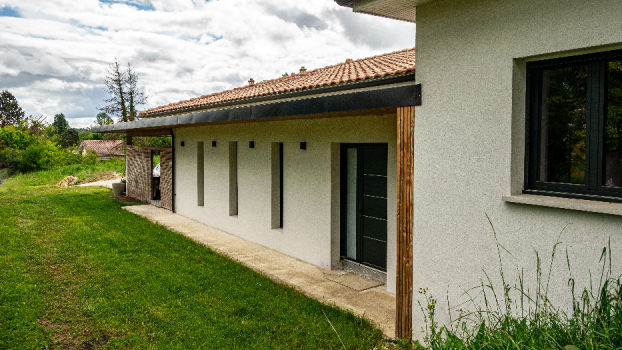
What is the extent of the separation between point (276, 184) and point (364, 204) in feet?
8.25

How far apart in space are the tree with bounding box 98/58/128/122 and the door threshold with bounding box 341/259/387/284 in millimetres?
36931

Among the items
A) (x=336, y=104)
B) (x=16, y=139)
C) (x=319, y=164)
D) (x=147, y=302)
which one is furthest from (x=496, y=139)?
(x=16, y=139)

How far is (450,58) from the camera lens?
4.16 metres

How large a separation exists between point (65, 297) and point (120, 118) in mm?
37133

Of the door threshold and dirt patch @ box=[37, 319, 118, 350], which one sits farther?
the door threshold

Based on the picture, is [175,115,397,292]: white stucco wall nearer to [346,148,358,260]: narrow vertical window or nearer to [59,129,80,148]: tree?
[346,148,358,260]: narrow vertical window

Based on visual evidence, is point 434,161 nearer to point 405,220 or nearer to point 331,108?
point 405,220

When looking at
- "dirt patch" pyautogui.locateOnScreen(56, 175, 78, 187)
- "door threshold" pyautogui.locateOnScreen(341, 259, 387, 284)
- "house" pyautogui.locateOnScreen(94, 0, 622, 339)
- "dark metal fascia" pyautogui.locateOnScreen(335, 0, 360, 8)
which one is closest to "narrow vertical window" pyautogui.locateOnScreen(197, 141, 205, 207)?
"door threshold" pyautogui.locateOnScreen(341, 259, 387, 284)

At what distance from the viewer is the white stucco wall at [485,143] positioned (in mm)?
3289

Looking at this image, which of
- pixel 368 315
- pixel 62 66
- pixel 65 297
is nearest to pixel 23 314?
pixel 65 297

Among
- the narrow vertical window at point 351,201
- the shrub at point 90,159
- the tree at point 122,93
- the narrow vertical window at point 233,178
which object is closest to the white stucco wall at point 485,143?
the narrow vertical window at point 351,201

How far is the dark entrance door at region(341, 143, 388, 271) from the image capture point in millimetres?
7102

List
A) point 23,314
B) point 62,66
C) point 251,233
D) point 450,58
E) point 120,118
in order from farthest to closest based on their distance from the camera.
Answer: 1. point 62,66
2. point 120,118
3. point 251,233
4. point 23,314
5. point 450,58

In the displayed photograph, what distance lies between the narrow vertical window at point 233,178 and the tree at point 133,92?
106ft
